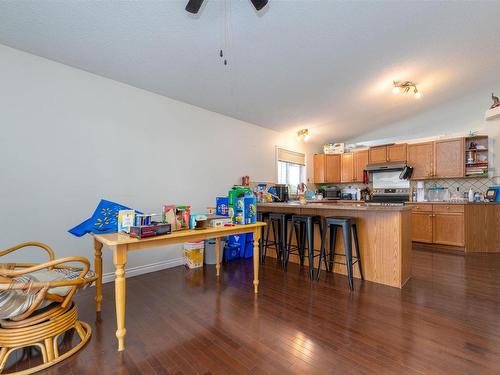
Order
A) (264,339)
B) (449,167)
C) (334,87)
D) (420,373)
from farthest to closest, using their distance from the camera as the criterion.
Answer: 1. (449,167)
2. (334,87)
3. (264,339)
4. (420,373)

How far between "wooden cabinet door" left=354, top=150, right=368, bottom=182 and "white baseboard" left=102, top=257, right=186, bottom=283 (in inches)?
180

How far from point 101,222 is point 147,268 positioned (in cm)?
131

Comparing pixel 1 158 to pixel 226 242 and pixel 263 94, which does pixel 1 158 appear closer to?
pixel 226 242

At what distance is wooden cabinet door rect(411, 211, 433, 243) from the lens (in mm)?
4471

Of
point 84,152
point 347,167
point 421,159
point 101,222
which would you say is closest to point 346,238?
point 101,222

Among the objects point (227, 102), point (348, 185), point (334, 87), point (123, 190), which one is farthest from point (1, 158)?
point (348, 185)

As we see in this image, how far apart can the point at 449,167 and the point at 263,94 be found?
156 inches

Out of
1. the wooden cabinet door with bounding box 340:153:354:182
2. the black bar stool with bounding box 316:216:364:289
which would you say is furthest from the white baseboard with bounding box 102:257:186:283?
the wooden cabinet door with bounding box 340:153:354:182

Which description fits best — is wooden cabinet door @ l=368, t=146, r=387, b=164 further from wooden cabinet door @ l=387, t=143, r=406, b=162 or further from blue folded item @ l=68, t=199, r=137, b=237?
blue folded item @ l=68, t=199, r=137, b=237

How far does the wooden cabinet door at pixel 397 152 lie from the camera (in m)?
5.07

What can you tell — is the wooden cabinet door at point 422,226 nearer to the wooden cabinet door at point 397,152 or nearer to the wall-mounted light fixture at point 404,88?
the wooden cabinet door at point 397,152

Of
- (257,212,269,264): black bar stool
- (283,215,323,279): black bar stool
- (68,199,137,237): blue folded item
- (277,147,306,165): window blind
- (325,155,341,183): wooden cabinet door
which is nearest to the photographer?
(68,199,137,237): blue folded item

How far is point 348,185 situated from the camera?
6293 millimetres

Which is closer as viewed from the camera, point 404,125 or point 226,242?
point 226,242
